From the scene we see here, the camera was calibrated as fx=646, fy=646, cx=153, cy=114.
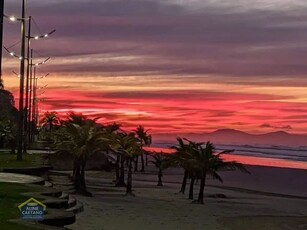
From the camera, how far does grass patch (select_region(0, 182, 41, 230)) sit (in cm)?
1269

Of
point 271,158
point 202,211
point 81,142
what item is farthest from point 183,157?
point 271,158

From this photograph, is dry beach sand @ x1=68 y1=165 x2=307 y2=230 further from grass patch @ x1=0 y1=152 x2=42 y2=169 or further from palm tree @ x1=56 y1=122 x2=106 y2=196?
grass patch @ x1=0 y1=152 x2=42 y2=169

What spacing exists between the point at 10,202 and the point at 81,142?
564 inches

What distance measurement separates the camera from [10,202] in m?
17.0

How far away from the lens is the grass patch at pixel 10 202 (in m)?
12.7

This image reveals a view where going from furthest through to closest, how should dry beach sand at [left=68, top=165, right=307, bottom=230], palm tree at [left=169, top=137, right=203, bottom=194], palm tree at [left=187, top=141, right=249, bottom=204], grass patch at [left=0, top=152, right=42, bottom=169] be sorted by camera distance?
palm tree at [left=169, top=137, right=203, bottom=194] < palm tree at [left=187, top=141, right=249, bottom=204] < grass patch at [left=0, top=152, right=42, bottom=169] < dry beach sand at [left=68, top=165, right=307, bottom=230]

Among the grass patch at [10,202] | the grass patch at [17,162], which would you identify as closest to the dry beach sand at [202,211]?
the grass patch at [10,202]

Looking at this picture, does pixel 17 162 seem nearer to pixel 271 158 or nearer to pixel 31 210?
pixel 31 210

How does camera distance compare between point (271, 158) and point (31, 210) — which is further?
point (271, 158)

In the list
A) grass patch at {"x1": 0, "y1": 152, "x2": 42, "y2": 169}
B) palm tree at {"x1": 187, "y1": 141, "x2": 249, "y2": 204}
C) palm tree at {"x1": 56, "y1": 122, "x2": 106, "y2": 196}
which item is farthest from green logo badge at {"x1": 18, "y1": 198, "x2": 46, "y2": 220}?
palm tree at {"x1": 187, "y1": 141, "x2": 249, "y2": 204}

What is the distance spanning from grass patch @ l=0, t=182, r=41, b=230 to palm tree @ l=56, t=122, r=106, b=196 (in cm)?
951

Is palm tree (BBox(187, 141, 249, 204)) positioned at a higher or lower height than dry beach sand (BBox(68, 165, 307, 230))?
higher

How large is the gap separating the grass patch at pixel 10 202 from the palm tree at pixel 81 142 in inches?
374

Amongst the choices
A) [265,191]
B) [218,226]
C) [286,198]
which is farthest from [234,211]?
[265,191]
